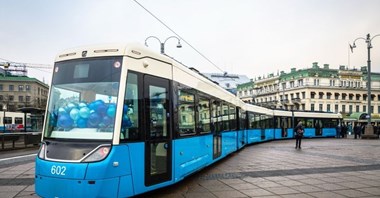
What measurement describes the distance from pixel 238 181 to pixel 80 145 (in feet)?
16.2

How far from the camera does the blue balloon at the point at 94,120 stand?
593 cm

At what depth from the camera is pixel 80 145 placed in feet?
18.9

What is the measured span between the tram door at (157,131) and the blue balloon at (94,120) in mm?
1002

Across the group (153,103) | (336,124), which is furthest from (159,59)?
(336,124)

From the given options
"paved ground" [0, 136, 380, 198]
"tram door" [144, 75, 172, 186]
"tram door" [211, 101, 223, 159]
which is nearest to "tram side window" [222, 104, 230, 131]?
"tram door" [211, 101, 223, 159]

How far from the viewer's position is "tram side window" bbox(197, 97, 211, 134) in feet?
31.7

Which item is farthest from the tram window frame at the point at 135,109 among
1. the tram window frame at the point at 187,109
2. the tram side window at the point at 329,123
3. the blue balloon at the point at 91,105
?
the tram side window at the point at 329,123

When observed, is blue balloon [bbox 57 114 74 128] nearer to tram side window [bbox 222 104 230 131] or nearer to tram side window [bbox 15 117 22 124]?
tram side window [bbox 222 104 230 131]

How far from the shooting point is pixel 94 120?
19.5 feet

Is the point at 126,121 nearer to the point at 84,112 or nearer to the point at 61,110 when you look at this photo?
the point at 84,112

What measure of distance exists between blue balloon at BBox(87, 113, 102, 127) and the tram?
18mm

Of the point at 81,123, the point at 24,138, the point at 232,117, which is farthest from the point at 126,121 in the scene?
the point at 24,138

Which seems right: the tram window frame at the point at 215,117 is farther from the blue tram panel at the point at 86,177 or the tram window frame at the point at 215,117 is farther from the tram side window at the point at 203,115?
the blue tram panel at the point at 86,177

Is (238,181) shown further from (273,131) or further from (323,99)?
(323,99)
